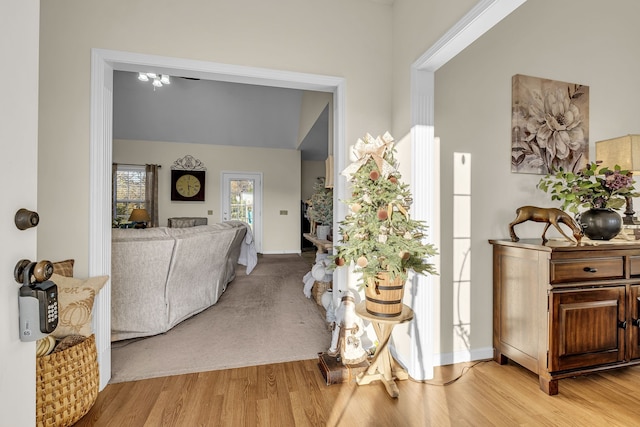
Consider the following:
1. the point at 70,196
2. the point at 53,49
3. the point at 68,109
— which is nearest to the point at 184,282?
the point at 70,196

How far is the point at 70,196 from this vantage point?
1.84 metres

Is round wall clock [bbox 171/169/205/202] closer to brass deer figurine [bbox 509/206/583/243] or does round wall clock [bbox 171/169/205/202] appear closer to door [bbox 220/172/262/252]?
door [bbox 220/172/262/252]

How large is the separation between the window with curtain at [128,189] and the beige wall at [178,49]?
5.58 metres

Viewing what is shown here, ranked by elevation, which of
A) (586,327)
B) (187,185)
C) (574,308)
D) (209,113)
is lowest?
(586,327)

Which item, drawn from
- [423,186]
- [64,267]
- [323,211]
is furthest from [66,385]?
[323,211]

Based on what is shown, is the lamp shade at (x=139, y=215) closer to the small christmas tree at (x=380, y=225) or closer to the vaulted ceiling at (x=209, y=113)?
the vaulted ceiling at (x=209, y=113)

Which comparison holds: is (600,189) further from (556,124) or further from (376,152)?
(376,152)

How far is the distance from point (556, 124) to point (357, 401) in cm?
264

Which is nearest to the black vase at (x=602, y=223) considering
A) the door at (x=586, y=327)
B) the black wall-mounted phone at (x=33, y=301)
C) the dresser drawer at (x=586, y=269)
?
the dresser drawer at (x=586, y=269)

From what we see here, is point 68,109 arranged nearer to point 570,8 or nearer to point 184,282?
point 184,282

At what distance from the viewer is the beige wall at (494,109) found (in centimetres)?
220

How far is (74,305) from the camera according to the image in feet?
5.41

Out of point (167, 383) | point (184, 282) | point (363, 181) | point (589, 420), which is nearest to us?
point (589, 420)

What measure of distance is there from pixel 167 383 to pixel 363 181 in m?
1.83
